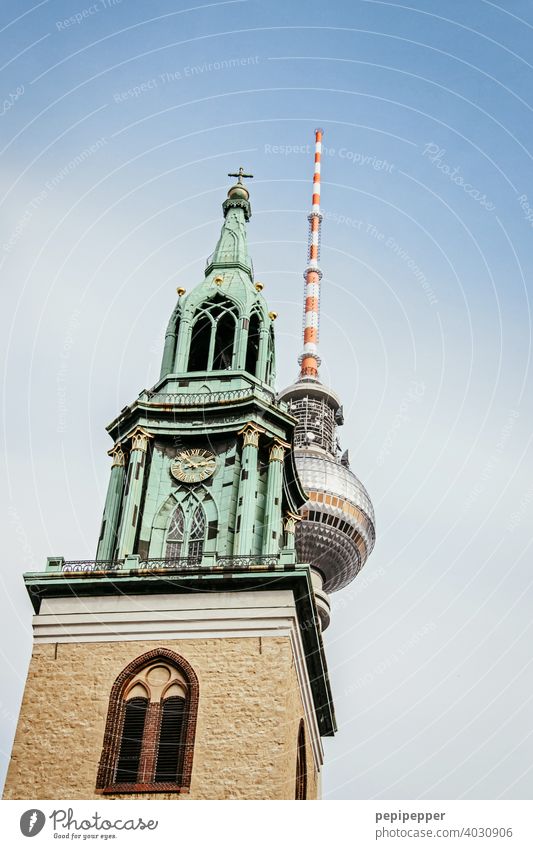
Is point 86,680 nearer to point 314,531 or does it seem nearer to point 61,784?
point 61,784

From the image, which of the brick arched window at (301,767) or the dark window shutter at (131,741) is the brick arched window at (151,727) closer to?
the dark window shutter at (131,741)

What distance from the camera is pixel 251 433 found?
50.1m

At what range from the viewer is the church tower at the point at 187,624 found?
4172 centimetres

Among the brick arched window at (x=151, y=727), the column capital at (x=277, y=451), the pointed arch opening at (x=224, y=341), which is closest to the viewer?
the brick arched window at (x=151, y=727)

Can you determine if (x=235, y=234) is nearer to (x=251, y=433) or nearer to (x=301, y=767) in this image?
(x=251, y=433)

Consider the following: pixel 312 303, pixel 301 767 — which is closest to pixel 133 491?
pixel 301 767

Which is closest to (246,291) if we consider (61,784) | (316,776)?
(316,776)

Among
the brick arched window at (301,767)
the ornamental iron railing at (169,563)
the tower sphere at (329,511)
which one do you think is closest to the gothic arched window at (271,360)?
the ornamental iron railing at (169,563)

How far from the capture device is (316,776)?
5128 cm

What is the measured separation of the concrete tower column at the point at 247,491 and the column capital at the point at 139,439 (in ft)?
11.0

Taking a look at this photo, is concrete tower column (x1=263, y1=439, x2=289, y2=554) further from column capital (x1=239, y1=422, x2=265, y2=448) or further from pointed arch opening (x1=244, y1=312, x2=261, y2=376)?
pointed arch opening (x1=244, y1=312, x2=261, y2=376)

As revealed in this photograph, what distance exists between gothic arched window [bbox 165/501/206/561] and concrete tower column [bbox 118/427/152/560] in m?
1.28

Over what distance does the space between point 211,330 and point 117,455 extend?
714 cm

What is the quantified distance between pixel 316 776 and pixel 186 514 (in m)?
10.8
